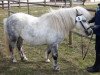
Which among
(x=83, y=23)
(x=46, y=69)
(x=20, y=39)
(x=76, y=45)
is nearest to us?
(x=83, y=23)

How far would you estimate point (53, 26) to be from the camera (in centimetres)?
552

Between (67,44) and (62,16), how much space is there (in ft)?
8.39

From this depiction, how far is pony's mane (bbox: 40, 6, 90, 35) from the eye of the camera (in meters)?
5.42

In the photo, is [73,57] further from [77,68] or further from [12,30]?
[12,30]

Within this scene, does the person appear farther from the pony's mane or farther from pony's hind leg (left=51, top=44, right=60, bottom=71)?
pony's hind leg (left=51, top=44, right=60, bottom=71)

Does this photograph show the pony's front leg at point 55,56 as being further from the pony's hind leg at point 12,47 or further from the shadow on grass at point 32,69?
the pony's hind leg at point 12,47

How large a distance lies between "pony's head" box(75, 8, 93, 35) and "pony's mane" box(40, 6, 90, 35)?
0.06m

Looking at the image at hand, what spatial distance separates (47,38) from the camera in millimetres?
5531

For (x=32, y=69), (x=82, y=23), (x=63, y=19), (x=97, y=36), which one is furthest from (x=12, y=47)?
(x=97, y=36)

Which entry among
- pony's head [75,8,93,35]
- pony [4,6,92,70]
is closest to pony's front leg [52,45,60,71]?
pony [4,6,92,70]

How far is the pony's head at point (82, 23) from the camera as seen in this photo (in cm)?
537

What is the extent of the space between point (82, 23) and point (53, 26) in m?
0.60

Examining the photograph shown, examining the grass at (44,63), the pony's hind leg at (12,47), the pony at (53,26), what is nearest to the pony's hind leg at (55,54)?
the pony at (53,26)

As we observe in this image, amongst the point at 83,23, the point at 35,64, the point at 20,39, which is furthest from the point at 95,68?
the point at 20,39
